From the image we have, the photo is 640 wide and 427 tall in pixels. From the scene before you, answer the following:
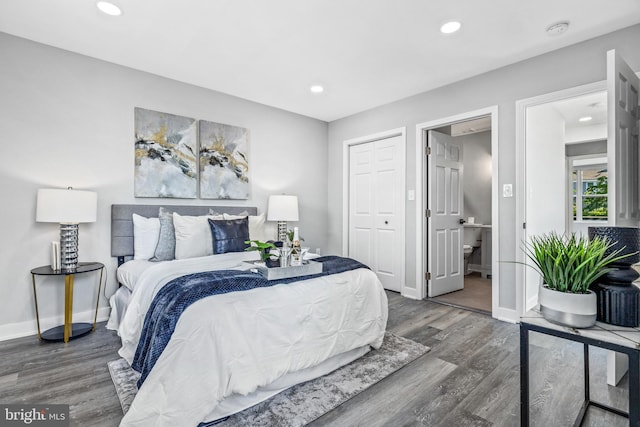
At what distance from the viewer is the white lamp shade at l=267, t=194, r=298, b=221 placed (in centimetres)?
409

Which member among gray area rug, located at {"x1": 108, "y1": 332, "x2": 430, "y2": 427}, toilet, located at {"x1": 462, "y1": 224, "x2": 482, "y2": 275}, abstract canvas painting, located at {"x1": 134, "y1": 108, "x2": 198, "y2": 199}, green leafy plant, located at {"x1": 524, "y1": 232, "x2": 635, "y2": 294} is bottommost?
gray area rug, located at {"x1": 108, "y1": 332, "x2": 430, "y2": 427}

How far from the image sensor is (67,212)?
2.53m

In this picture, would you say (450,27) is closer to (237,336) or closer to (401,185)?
(401,185)

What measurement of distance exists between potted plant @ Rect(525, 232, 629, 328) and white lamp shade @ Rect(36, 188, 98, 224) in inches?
125

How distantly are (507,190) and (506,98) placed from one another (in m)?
0.93

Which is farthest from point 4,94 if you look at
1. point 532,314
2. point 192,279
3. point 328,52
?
point 532,314

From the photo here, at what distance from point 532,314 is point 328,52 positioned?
261 centimetres

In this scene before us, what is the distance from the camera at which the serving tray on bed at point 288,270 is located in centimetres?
202

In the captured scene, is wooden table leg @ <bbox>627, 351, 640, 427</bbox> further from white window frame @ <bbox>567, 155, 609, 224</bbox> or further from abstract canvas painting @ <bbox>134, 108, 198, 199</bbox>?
white window frame @ <bbox>567, 155, 609, 224</bbox>

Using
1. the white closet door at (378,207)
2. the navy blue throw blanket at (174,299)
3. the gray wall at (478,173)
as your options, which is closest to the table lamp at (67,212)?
the navy blue throw blanket at (174,299)

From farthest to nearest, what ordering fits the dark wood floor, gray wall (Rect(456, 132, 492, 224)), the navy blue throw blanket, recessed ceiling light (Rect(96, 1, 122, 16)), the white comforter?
1. gray wall (Rect(456, 132, 492, 224))
2. recessed ceiling light (Rect(96, 1, 122, 16))
3. the dark wood floor
4. the navy blue throw blanket
5. the white comforter

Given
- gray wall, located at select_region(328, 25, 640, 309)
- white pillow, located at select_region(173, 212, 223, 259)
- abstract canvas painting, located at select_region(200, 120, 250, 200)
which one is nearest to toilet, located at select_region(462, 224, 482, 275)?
gray wall, located at select_region(328, 25, 640, 309)

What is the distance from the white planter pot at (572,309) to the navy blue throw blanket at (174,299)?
53.8 inches

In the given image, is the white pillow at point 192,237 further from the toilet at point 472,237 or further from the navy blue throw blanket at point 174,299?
the toilet at point 472,237
